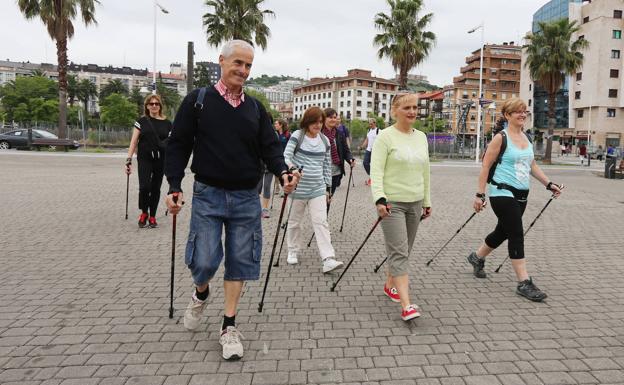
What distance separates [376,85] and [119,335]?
130 m

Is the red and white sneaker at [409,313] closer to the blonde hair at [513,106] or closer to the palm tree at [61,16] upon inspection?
the blonde hair at [513,106]

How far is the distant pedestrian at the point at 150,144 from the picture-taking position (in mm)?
7098

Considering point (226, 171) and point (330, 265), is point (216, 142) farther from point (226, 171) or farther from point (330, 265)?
point (330, 265)

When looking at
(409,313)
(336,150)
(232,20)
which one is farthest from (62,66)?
(409,313)

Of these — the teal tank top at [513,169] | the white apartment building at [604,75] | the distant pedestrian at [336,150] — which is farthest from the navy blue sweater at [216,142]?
the white apartment building at [604,75]

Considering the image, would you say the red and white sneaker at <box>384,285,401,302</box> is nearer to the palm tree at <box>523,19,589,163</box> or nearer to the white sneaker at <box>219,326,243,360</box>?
the white sneaker at <box>219,326,243,360</box>

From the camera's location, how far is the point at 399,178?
13.2 ft

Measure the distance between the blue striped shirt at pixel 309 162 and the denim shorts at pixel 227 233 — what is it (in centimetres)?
208

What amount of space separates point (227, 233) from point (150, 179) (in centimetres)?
445

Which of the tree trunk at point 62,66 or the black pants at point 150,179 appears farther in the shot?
the tree trunk at point 62,66

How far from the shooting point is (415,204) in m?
4.12

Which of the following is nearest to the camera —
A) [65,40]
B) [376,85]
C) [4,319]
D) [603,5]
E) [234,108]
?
[234,108]

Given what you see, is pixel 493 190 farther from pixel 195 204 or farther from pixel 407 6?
pixel 407 6

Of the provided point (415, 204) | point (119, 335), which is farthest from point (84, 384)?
point (415, 204)
